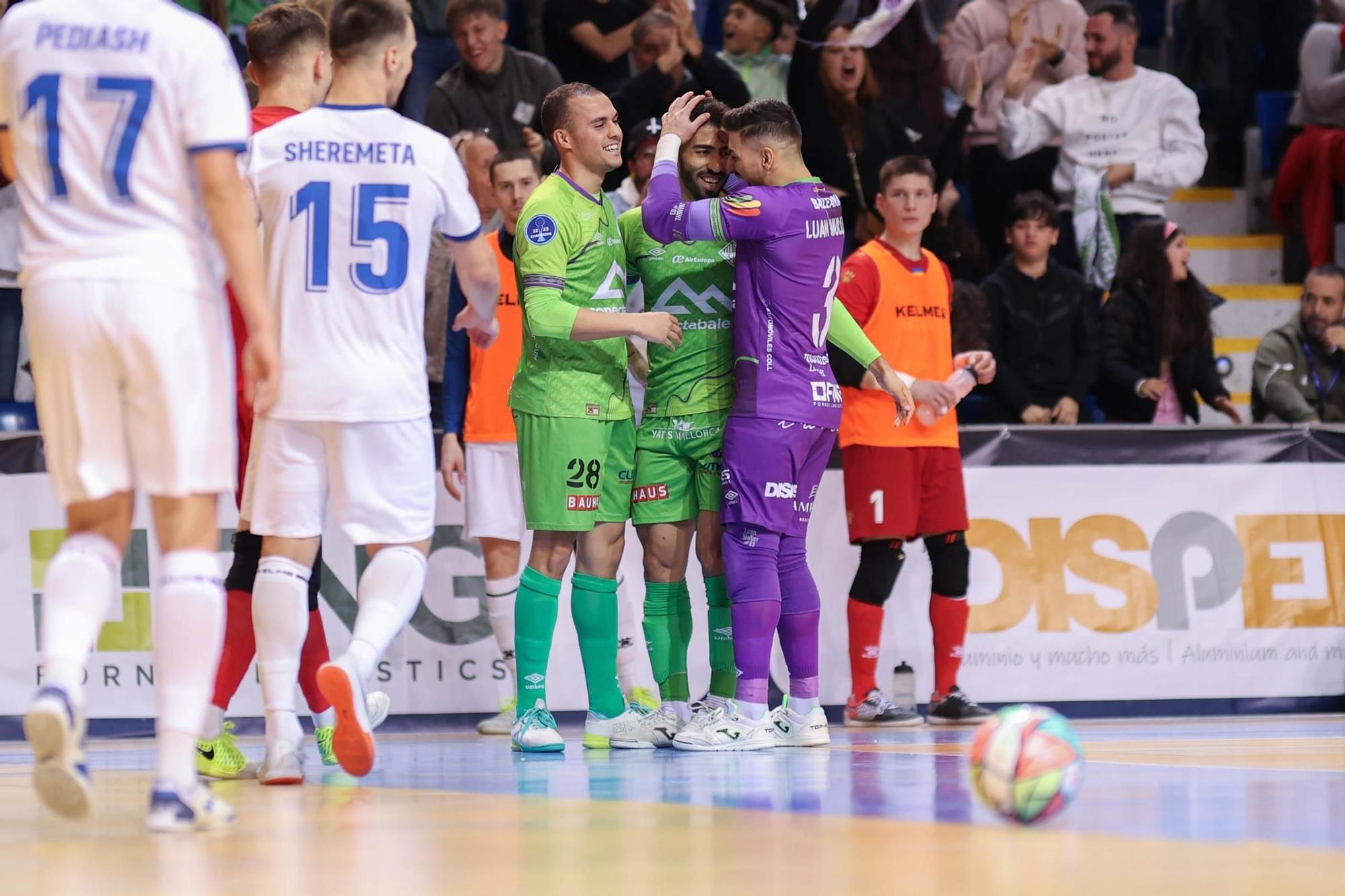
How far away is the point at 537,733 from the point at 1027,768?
9.32 feet

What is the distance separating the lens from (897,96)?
11.3 m

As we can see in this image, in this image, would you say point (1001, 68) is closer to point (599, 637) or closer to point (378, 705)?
point (599, 637)

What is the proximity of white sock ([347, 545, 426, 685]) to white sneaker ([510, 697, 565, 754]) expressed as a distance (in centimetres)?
134

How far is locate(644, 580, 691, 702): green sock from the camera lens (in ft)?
21.9

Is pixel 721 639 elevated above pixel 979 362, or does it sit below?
below

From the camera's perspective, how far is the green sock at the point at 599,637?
657 centimetres

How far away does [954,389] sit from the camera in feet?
25.2

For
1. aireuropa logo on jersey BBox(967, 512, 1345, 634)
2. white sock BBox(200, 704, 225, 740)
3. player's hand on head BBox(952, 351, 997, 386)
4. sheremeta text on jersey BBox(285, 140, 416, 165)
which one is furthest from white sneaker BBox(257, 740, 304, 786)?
aireuropa logo on jersey BBox(967, 512, 1345, 634)

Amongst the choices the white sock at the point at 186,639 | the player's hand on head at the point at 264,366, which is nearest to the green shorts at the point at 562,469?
the player's hand on head at the point at 264,366

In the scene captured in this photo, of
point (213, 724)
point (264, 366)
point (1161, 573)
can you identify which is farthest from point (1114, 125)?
point (264, 366)

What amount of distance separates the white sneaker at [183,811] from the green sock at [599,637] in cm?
278

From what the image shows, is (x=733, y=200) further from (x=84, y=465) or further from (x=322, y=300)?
(x=84, y=465)

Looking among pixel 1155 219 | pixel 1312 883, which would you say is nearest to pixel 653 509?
pixel 1312 883

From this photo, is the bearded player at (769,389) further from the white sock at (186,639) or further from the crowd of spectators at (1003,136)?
the white sock at (186,639)
